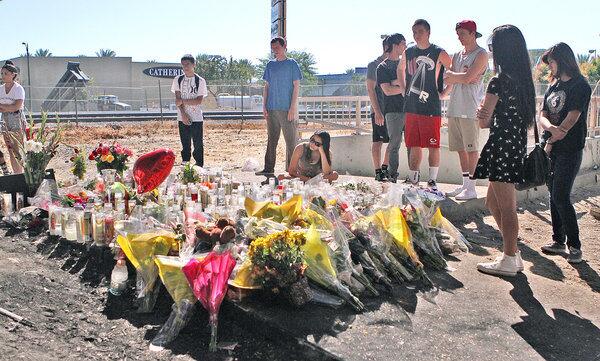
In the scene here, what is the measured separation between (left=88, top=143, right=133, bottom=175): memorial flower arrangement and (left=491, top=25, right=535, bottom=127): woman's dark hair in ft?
13.9

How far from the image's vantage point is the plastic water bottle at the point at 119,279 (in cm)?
415

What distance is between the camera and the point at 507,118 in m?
4.23

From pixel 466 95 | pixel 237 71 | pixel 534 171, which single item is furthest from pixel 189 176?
pixel 237 71

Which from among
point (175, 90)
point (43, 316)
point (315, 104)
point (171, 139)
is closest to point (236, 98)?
point (171, 139)

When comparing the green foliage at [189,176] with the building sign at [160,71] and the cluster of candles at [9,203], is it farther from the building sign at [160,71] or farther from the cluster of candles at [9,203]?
the building sign at [160,71]

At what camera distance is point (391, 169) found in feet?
23.1

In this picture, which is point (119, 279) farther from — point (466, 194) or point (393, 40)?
point (393, 40)

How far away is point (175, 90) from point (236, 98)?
26.5 metres

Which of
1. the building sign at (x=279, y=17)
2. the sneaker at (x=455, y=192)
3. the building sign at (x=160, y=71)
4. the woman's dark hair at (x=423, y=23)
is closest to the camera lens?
the woman's dark hair at (x=423, y=23)

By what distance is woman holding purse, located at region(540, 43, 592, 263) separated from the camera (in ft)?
15.5

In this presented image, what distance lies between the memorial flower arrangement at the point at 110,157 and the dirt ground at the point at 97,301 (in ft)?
4.41

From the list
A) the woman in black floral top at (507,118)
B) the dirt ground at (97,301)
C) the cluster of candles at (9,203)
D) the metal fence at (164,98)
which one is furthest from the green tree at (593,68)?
the cluster of candles at (9,203)

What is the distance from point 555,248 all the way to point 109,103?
3105 cm

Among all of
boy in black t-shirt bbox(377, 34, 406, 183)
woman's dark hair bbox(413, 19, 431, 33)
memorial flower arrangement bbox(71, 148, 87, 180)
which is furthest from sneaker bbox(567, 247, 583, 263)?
memorial flower arrangement bbox(71, 148, 87, 180)
